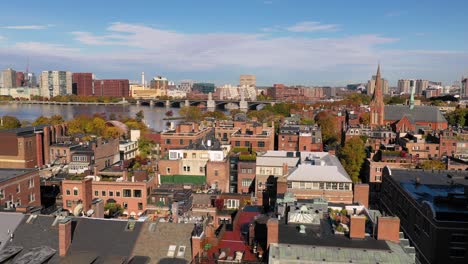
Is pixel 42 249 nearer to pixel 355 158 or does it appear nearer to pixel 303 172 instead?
pixel 303 172

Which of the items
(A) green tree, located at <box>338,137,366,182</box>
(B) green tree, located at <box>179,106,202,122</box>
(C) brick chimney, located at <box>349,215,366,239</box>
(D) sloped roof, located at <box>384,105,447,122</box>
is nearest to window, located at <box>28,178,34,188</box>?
(C) brick chimney, located at <box>349,215,366,239</box>

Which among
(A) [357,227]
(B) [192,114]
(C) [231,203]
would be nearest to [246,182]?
(C) [231,203]

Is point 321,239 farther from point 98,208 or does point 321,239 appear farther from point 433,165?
point 433,165

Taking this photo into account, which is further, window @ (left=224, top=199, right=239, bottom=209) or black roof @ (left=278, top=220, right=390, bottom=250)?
window @ (left=224, top=199, right=239, bottom=209)

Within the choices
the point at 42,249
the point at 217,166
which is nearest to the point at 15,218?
the point at 42,249

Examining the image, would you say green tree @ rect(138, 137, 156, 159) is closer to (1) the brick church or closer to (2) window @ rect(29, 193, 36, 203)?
(2) window @ rect(29, 193, 36, 203)

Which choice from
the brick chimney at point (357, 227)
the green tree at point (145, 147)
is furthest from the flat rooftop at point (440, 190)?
the green tree at point (145, 147)
